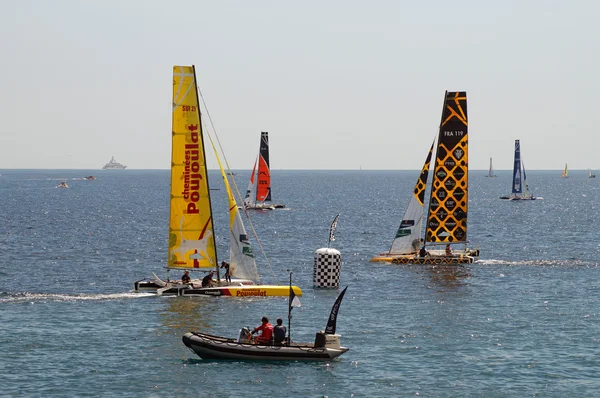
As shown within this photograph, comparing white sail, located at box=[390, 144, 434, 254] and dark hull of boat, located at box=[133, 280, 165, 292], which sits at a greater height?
white sail, located at box=[390, 144, 434, 254]

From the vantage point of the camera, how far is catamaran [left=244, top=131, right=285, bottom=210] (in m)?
147

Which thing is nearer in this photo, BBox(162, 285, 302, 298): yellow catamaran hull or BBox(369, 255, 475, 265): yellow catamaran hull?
BBox(162, 285, 302, 298): yellow catamaran hull

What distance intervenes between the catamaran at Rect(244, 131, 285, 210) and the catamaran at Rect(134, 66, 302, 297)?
88503mm

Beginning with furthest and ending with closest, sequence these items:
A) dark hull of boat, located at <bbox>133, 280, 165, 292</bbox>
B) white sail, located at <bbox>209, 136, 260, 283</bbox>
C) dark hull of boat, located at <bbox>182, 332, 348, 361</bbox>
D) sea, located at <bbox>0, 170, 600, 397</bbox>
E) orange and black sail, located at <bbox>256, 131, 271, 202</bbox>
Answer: orange and black sail, located at <bbox>256, 131, 271, 202</bbox>, dark hull of boat, located at <bbox>133, 280, 165, 292</bbox>, white sail, located at <bbox>209, 136, 260, 283</bbox>, dark hull of boat, located at <bbox>182, 332, 348, 361</bbox>, sea, located at <bbox>0, 170, 600, 397</bbox>

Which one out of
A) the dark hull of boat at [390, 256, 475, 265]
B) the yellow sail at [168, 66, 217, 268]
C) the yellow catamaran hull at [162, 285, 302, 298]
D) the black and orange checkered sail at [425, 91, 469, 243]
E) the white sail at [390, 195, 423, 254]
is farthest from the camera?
the black and orange checkered sail at [425, 91, 469, 243]

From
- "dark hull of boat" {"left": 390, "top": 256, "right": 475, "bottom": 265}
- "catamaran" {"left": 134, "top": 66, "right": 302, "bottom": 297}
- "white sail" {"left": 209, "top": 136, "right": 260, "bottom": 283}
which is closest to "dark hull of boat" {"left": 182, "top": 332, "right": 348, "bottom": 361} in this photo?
"catamaran" {"left": 134, "top": 66, "right": 302, "bottom": 297}

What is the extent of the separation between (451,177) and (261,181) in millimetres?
76026

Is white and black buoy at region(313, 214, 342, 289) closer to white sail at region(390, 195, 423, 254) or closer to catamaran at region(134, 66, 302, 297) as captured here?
catamaran at region(134, 66, 302, 297)

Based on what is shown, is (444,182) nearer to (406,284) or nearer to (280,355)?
(406,284)

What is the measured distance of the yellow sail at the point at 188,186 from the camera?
54875 mm

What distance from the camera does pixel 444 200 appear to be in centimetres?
7706

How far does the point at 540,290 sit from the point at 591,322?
11394 millimetres

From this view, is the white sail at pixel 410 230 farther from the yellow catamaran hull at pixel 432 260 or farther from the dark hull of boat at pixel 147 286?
the dark hull of boat at pixel 147 286

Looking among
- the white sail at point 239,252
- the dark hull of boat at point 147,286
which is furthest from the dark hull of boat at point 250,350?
the dark hull of boat at point 147,286
